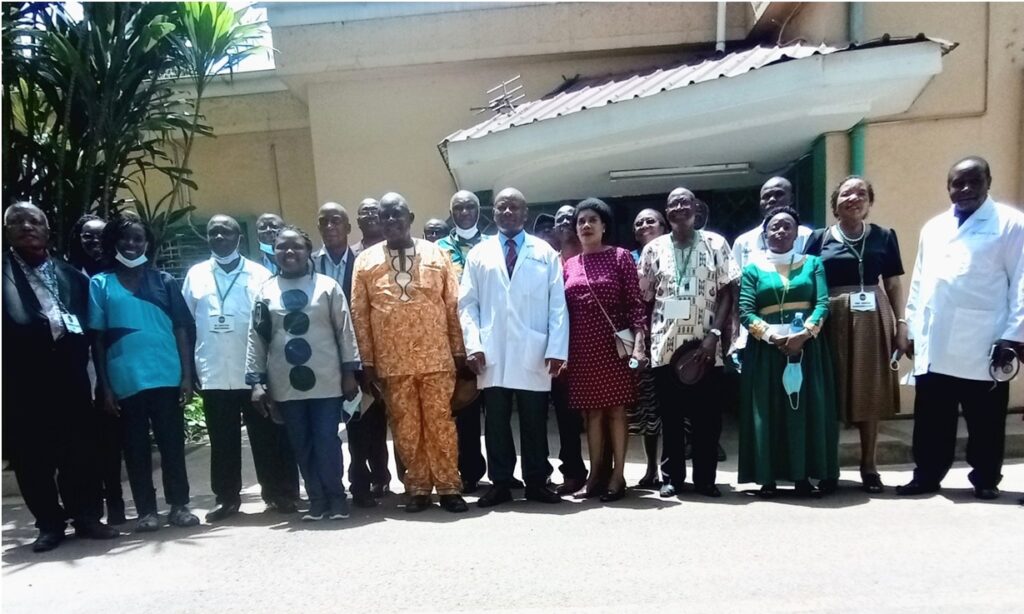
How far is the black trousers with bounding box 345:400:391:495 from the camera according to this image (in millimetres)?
4484

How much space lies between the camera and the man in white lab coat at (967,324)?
386 cm

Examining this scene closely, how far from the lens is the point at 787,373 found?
3.98 metres

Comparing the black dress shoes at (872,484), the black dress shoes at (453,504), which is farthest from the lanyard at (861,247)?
the black dress shoes at (453,504)

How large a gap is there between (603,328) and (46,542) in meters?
3.26

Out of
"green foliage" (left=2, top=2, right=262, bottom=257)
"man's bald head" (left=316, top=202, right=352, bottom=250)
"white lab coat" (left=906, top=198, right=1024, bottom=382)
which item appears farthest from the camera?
"green foliage" (left=2, top=2, right=262, bottom=257)

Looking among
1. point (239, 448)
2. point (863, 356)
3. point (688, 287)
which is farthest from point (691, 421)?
point (239, 448)

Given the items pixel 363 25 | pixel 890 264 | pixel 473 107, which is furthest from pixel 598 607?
pixel 363 25

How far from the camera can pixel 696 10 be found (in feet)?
23.2

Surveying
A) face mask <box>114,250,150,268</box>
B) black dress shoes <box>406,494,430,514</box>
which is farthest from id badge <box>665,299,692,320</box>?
face mask <box>114,250,150,268</box>

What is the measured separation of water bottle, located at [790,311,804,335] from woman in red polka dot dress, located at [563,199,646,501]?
2.62 ft

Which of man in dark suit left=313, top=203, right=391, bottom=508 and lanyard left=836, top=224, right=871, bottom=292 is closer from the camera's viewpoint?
lanyard left=836, top=224, right=871, bottom=292

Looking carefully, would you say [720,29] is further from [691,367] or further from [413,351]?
[413,351]

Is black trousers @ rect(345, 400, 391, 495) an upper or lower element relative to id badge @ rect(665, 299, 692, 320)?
lower

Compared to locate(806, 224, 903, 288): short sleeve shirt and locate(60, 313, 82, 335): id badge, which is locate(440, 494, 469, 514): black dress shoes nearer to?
locate(60, 313, 82, 335): id badge
